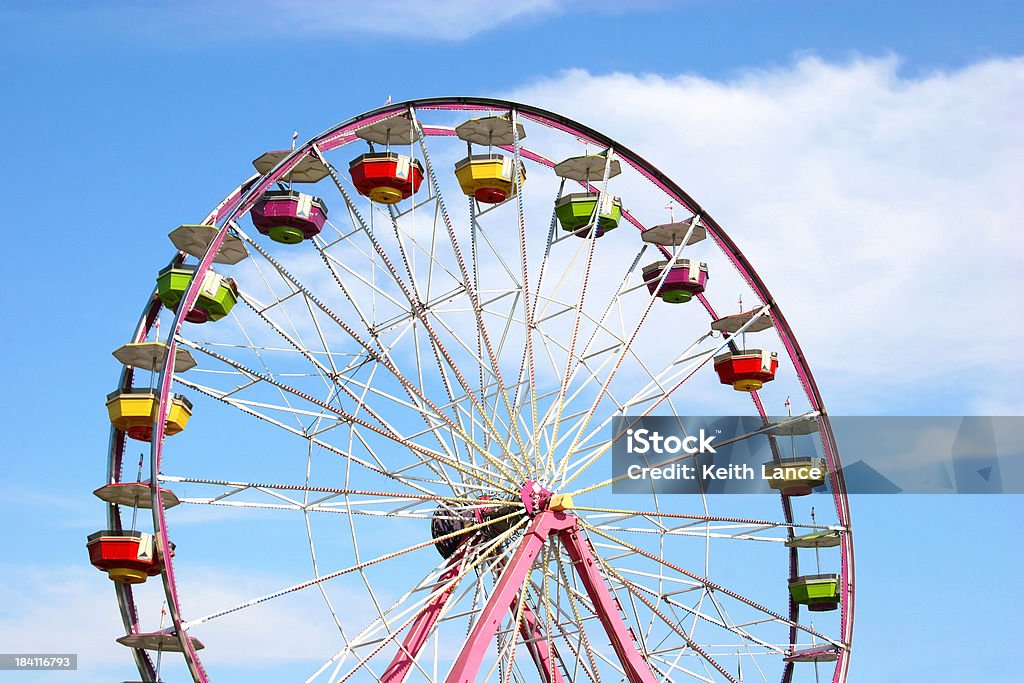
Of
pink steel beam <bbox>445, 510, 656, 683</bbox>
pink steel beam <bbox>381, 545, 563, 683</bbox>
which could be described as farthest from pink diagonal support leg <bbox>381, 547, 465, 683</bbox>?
pink steel beam <bbox>445, 510, 656, 683</bbox>

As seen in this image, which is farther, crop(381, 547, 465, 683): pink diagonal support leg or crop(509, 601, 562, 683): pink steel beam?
crop(509, 601, 562, 683): pink steel beam

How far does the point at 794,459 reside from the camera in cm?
2186

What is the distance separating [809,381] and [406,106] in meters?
7.12

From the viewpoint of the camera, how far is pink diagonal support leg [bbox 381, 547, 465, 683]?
1778 centimetres

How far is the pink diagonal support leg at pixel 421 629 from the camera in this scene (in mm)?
17781

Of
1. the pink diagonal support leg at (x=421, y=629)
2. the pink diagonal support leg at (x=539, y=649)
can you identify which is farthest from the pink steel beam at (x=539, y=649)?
the pink diagonal support leg at (x=421, y=629)

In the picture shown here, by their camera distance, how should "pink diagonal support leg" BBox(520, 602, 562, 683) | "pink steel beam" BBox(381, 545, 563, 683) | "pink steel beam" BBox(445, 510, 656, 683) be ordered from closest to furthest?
"pink steel beam" BBox(445, 510, 656, 683), "pink steel beam" BBox(381, 545, 563, 683), "pink diagonal support leg" BBox(520, 602, 562, 683)

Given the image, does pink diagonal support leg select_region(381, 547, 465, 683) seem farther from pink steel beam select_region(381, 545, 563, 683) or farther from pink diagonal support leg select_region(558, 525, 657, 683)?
pink diagonal support leg select_region(558, 525, 657, 683)

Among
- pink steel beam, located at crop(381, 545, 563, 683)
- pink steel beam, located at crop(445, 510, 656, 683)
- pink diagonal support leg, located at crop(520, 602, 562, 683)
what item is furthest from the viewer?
pink diagonal support leg, located at crop(520, 602, 562, 683)

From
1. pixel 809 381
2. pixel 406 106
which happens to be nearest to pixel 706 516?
pixel 809 381

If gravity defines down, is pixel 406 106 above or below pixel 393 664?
above

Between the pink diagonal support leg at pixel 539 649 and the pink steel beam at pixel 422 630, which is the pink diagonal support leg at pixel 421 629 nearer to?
the pink steel beam at pixel 422 630

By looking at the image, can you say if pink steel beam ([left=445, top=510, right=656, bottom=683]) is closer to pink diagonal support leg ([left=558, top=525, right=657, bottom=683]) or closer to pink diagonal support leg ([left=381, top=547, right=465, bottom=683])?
pink diagonal support leg ([left=558, top=525, right=657, bottom=683])

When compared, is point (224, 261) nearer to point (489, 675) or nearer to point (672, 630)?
point (489, 675)
